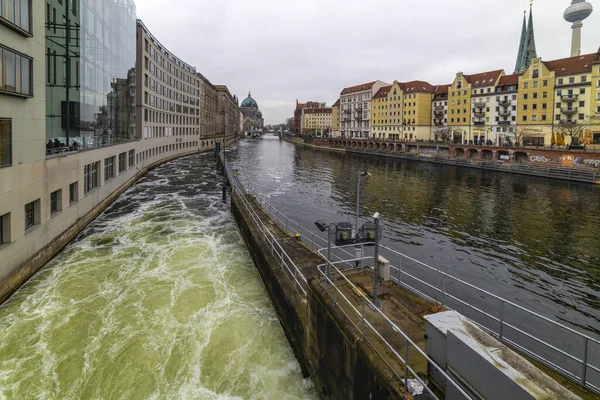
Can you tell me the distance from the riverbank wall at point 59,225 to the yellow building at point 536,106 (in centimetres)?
8646

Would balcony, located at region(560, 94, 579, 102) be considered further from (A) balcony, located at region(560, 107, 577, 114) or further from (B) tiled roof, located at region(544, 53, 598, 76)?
(B) tiled roof, located at region(544, 53, 598, 76)

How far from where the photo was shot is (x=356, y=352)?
8.18 m

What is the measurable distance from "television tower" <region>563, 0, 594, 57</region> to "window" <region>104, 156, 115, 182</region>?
140 metres

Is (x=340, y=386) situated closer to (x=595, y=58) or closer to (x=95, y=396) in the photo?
(x=95, y=396)

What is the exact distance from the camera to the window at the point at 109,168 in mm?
35688

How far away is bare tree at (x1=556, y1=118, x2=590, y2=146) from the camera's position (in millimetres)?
75963

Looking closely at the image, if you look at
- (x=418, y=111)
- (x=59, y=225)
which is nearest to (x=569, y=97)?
(x=418, y=111)

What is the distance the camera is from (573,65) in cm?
8156

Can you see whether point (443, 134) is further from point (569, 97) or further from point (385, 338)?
point (385, 338)

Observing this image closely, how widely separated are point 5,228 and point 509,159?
8241cm

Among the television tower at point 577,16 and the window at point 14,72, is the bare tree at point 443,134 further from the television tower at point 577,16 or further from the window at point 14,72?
the window at point 14,72

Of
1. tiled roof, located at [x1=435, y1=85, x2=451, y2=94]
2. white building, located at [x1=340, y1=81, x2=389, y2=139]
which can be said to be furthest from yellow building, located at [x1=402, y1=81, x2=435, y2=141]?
white building, located at [x1=340, y1=81, x2=389, y2=139]

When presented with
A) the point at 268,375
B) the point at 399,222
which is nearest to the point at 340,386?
the point at 268,375

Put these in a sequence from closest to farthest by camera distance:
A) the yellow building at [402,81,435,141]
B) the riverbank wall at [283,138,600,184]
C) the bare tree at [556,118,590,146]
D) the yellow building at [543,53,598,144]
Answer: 1. the riverbank wall at [283,138,600,184]
2. the bare tree at [556,118,590,146]
3. the yellow building at [543,53,598,144]
4. the yellow building at [402,81,435,141]
